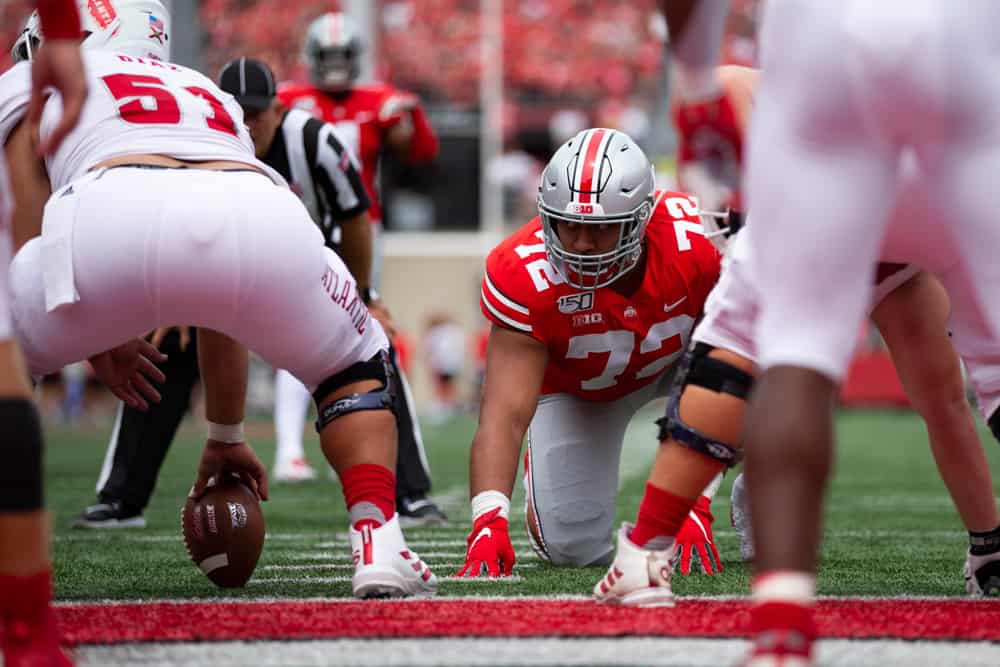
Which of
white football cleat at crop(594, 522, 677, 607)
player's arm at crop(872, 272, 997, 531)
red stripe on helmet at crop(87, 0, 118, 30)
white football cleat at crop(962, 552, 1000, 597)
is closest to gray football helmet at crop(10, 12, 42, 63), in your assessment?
red stripe on helmet at crop(87, 0, 118, 30)

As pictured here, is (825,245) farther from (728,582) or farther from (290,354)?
(728,582)

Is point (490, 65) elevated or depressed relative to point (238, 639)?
depressed

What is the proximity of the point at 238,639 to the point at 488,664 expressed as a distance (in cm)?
51

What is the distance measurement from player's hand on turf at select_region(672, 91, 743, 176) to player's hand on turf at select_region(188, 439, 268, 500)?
180cm

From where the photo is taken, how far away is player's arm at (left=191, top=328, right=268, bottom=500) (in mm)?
4008

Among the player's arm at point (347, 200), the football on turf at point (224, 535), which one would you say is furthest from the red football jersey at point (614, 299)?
the player's arm at point (347, 200)

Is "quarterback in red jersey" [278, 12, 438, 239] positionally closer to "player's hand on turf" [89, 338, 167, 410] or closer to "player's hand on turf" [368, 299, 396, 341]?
"player's hand on turf" [368, 299, 396, 341]

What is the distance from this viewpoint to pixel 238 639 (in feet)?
9.39

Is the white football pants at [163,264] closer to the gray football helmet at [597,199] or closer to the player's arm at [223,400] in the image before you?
the player's arm at [223,400]

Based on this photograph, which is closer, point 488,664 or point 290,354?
point 488,664

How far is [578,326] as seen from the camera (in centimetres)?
463

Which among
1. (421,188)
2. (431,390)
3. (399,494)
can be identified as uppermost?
(399,494)

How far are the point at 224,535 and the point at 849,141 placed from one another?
7.01ft

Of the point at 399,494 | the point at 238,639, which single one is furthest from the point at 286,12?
the point at 238,639
